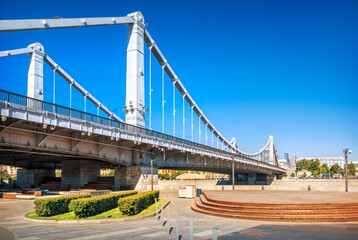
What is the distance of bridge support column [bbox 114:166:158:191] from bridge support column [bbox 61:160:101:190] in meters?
5.57

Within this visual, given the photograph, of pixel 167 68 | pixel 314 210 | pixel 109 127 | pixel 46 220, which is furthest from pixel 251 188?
pixel 167 68

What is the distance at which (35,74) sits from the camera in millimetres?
44344

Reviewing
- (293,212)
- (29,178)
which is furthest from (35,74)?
(293,212)

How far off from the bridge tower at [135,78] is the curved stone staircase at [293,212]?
2258 cm

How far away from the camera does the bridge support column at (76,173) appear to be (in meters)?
44.6

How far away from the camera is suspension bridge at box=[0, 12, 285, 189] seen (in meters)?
27.0

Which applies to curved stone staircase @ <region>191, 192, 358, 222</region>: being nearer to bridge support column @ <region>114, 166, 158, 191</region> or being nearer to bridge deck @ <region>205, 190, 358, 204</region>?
bridge deck @ <region>205, 190, 358, 204</region>

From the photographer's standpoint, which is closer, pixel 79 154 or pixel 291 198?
pixel 291 198

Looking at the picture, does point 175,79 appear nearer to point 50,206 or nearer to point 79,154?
point 79,154

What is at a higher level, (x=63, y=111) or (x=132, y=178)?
(x=63, y=111)

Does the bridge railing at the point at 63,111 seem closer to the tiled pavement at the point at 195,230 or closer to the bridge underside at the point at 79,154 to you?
the bridge underside at the point at 79,154

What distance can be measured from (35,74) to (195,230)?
1474 inches

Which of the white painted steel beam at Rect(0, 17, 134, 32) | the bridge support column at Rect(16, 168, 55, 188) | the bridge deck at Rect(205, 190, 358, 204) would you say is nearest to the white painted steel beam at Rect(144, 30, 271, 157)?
the white painted steel beam at Rect(0, 17, 134, 32)

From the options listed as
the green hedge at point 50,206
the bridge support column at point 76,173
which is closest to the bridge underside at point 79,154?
the bridge support column at point 76,173
